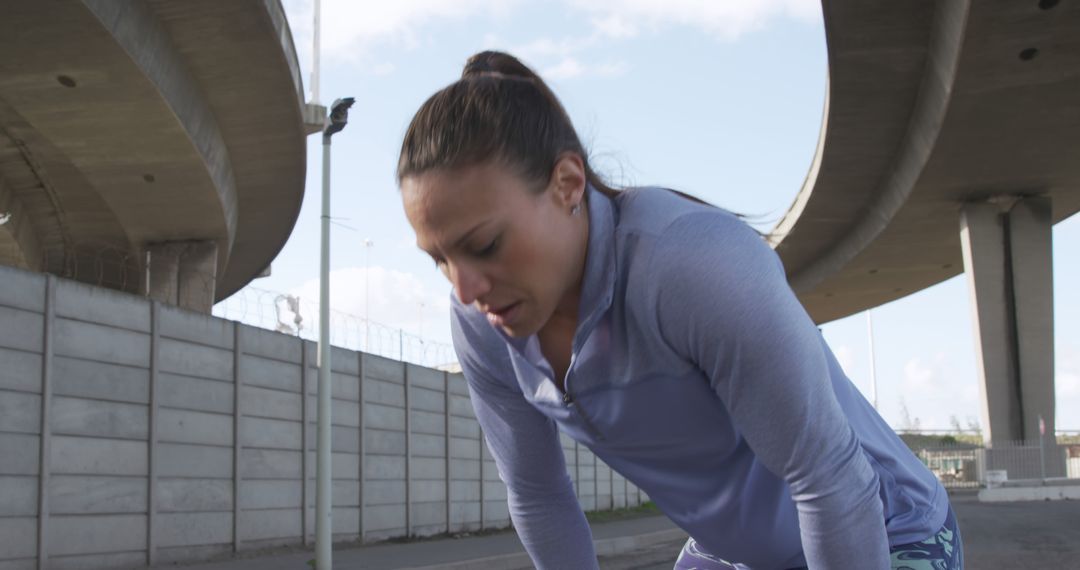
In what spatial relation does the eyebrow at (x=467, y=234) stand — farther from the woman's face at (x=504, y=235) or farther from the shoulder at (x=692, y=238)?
the shoulder at (x=692, y=238)

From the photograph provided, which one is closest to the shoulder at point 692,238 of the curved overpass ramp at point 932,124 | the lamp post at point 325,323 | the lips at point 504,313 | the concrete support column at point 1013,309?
the lips at point 504,313

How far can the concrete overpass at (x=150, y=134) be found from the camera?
19.6 metres

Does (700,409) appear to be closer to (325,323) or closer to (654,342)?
(654,342)

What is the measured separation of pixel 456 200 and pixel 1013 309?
43810mm

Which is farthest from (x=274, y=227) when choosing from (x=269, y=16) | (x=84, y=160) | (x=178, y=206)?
(x=269, y=16)

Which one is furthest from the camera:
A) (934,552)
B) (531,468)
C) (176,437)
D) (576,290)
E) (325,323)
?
(325,323)

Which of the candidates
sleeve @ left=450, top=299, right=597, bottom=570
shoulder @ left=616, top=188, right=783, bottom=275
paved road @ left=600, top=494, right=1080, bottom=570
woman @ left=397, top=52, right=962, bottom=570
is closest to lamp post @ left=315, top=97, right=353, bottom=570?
paved road @ left=600, top=494, right=1080, bottom=570

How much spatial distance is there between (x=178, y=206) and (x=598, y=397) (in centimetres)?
2872

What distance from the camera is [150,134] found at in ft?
77.6

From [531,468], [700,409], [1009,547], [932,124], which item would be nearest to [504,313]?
[700,409]

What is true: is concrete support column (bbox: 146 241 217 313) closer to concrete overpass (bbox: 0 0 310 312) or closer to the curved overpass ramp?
concrete overpass (bbox: 0 0 310 312)

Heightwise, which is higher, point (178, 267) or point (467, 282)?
point (178, 267)

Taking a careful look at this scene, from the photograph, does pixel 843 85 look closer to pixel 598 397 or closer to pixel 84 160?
pixel 84 160

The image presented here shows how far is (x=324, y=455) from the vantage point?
1719 centimetres
